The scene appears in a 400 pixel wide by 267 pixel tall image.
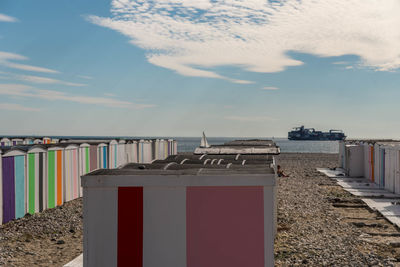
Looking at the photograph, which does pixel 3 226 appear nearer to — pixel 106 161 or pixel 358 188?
pixel 106 161

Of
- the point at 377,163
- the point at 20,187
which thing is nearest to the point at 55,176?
the point at 20,187

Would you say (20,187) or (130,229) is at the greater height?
(130,229)

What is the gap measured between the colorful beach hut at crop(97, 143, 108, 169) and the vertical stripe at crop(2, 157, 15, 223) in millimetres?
6522

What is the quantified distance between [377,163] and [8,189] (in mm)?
15824

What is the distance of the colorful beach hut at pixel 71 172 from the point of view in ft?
45.6

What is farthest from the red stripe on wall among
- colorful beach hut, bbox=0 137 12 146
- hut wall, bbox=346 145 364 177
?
hut wall, bbox=346 145 364 177

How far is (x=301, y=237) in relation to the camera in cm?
911

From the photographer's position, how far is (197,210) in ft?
12.6

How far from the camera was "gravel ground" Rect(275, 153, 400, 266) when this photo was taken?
7527 mm

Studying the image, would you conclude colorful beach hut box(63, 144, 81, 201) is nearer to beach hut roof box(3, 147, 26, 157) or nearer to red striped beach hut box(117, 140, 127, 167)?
beach hut roof box(3, 147, 26, 157)

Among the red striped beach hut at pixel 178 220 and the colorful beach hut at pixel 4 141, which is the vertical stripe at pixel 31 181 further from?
the colorful beach hut at pixel 4 141

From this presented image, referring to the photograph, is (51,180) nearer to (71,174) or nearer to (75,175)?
(71,174)

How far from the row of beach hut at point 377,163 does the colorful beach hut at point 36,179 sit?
12805 millimetres

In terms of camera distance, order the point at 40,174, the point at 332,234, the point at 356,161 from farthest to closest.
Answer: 1. the point at 356,161
2. the point at 40,174
3. the point at 332,234
